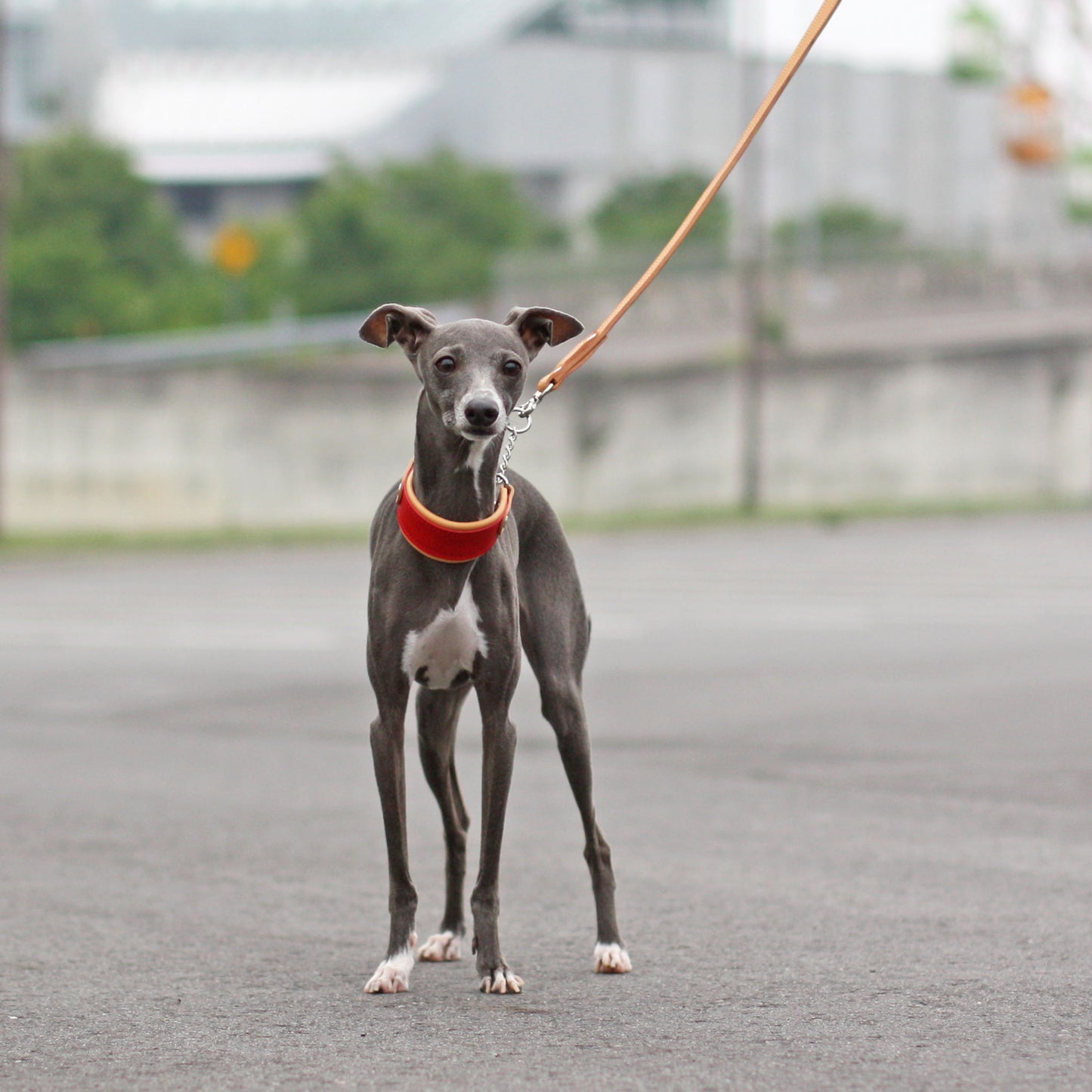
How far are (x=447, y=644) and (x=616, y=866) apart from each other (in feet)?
7.51

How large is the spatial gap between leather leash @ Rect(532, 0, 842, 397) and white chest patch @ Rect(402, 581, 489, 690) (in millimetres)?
789

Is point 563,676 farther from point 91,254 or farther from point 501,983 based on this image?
point 91,254

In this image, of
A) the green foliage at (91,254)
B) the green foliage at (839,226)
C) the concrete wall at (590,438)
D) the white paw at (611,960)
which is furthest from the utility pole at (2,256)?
the green foliage at (839,226)

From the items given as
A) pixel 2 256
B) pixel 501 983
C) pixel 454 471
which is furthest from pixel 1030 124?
pixel 501 983

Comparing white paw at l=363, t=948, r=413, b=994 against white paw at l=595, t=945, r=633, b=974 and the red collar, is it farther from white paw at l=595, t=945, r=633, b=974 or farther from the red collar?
the red collar

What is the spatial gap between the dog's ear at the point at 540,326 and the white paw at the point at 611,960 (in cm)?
163

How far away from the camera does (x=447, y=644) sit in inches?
216

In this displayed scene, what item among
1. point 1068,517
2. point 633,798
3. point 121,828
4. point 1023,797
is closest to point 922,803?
point 1023,797

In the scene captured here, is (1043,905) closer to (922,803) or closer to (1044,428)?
(922,803)

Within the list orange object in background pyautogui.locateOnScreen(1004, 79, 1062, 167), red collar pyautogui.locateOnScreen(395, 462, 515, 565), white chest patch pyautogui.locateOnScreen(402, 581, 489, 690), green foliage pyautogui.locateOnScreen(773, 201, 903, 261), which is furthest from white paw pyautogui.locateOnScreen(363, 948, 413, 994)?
green foliage pyautogui.locateOnScreen(773, 201, 903, 261)

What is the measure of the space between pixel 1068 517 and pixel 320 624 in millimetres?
19576

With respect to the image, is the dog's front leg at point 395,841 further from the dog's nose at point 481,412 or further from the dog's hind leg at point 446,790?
the dog's nose at point 481,412

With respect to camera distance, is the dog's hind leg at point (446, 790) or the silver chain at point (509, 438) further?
the dog's hind leg at point (446, 790)

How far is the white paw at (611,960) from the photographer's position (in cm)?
574
